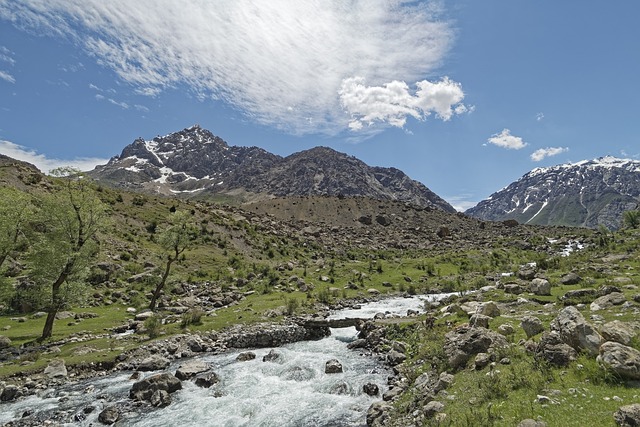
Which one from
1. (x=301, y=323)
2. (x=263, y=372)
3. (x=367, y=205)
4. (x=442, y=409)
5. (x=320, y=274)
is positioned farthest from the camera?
(x=367, y=205)

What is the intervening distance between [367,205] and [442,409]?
6475 inches

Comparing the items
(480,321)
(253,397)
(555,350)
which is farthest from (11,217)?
(555,350)

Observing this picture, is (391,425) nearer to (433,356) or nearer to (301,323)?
(433,356)

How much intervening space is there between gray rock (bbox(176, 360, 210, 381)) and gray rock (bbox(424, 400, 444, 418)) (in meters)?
17.3

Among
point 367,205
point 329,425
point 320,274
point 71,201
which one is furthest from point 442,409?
point 367,205

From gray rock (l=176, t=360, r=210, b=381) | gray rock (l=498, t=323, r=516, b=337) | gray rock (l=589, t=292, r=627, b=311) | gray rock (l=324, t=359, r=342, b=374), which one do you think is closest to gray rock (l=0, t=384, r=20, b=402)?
gray rock (l=176, t=360, r=210, b=381)

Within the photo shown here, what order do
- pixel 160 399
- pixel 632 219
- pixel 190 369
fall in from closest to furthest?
pixel 160 399 < pixel 190 369 < pixel 632 219

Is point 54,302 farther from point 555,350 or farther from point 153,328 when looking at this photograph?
point 555,350

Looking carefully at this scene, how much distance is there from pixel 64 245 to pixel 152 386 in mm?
18560

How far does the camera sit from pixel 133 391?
21.8 meters

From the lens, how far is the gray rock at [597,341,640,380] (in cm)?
1231

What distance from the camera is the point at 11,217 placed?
31781 millimetres

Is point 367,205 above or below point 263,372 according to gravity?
above

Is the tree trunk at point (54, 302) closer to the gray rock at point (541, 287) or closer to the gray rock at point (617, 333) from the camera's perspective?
the gray rock at point (617, 333)
